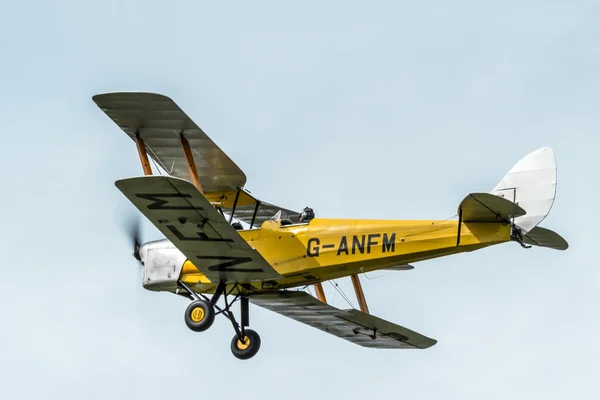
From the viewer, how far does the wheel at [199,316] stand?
17.6m

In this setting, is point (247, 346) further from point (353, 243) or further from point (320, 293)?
point (353, 243)

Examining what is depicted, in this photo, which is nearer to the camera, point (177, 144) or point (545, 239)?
point (545, 239)

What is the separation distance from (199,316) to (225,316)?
64 cm

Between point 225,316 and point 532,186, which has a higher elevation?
point 532,186

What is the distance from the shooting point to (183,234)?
672 inches

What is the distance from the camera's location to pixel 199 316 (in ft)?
57.8

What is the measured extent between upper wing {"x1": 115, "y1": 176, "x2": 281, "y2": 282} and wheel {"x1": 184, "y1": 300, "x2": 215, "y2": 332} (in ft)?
1.50

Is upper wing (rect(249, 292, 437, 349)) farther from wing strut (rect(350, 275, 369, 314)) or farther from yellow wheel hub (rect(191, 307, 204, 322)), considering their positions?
yellow wheel hub (rect(191, 307, 204, 322))

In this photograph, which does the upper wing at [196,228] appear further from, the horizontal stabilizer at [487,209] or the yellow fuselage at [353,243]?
the horizontal stabilizer at [487,209]

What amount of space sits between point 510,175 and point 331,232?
2.51 metres

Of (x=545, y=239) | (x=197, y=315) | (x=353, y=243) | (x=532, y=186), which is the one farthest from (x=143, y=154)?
(x=545, y=239)

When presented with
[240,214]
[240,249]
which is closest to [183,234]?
[240,249]

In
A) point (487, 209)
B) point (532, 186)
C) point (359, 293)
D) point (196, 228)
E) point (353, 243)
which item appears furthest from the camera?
point (359, 293)

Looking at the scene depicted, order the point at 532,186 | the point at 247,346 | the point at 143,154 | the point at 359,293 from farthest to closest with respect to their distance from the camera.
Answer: the point at 359,293, the point at 247,346, the point at 143,154, the point at 532,186
